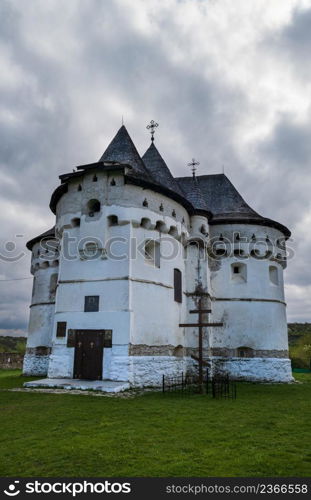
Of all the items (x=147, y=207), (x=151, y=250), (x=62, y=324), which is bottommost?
(x=62, y=324)

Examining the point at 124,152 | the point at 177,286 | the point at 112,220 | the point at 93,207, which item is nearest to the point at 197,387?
the point at 177,286

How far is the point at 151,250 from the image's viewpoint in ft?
65.7

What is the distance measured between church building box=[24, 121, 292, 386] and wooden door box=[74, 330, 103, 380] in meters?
0.04

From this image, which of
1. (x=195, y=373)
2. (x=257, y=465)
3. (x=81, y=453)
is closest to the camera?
(x=257, y=465)

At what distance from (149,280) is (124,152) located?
7.35 meters

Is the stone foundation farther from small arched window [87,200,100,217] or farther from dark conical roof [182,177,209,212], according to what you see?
small arched window [87,200,100,217]

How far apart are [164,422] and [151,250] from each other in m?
11.4

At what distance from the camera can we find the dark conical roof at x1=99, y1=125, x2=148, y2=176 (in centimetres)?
2059

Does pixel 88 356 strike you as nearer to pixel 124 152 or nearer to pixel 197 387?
pixel 197 387

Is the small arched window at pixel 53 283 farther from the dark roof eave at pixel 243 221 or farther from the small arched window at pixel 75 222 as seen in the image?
the dark roof eave at pixel 243 221

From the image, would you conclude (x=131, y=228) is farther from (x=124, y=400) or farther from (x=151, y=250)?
(x=124, y=400)

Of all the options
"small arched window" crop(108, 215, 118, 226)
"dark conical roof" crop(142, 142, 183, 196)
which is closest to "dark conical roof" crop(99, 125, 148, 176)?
"dark conical roof" crop(142, 142, 183, 196)

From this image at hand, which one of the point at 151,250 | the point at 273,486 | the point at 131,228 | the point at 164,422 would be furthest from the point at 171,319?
the point at 273,486

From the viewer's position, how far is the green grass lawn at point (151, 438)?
19.4 ft
